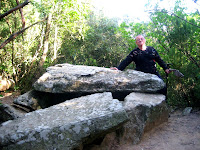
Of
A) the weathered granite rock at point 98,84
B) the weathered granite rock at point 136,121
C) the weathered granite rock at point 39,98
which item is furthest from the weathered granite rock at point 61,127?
the weathered granite rock at point 39,98

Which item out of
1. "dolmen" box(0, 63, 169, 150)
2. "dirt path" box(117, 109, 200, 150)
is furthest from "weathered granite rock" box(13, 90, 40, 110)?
"dirt path" box(117, 109, 200, 150)

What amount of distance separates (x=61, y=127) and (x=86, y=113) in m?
0.42

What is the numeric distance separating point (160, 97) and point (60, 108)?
6.34 feet

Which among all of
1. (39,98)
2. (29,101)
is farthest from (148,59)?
(29,101)

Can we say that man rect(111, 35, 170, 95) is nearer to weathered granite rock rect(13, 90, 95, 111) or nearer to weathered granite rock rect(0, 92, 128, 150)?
weathered granite rock rect(13, 90, 95, 111)

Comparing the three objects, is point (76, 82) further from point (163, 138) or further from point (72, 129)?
point (163, 138)

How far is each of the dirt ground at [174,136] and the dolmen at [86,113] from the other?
0.12 m

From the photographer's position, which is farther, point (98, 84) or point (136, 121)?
point (98, 84)

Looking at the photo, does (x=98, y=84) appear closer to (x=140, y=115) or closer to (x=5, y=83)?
(x=140, y=115)

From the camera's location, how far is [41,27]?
873 cm

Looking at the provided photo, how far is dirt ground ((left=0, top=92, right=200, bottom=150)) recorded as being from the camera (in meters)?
2.67

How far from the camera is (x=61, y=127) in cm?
220

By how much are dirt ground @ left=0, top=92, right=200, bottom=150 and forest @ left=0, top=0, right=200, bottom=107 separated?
926 mm

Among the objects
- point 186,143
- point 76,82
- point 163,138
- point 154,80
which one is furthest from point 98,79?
point 186,143
